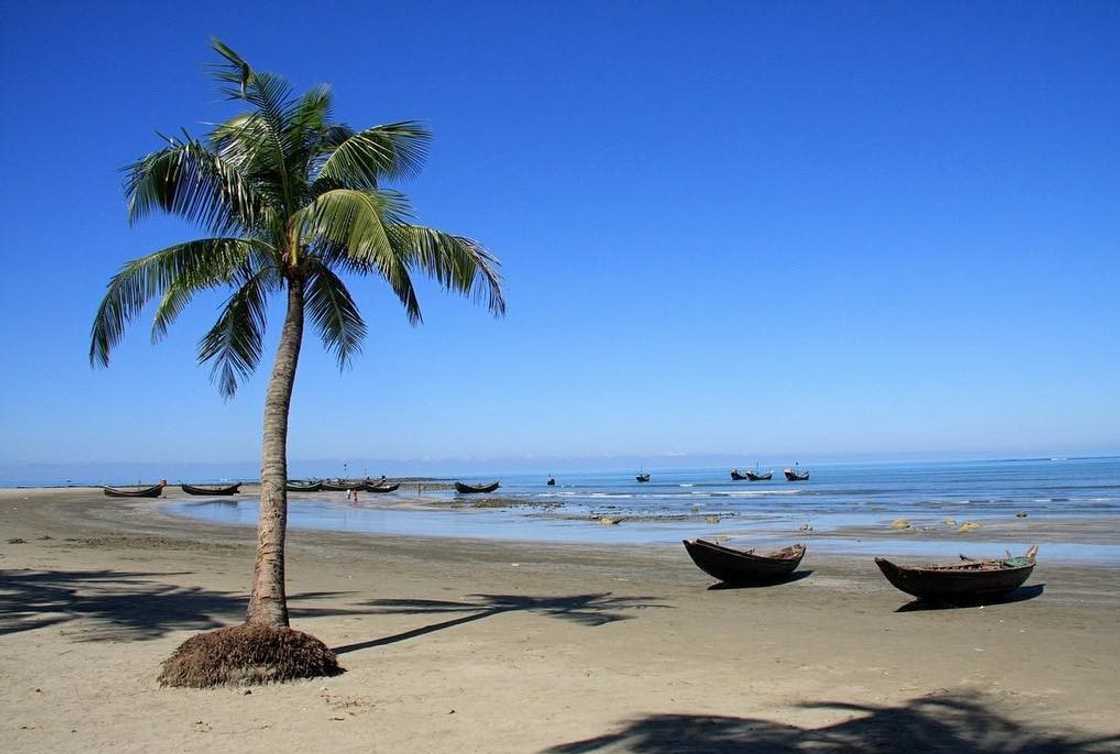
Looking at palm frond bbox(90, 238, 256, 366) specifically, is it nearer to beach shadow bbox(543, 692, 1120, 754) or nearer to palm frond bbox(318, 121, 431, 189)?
palm frond bbox(318, 121, 431, 189)

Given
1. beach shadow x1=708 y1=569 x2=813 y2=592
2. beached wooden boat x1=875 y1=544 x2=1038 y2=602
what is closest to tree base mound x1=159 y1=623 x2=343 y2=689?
beached wooden boat x1=875 y1=544 x2=1038 y2=602

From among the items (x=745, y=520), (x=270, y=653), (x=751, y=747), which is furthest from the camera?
(x=745, y=520)

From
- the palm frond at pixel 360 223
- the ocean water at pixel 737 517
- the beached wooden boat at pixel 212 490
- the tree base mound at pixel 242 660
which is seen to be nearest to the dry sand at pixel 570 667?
the tree base mound at pixel 242 660

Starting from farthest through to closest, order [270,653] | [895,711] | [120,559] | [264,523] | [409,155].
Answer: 1. [120,559]
2. [409,155]
3. [264,523]
4. [270,653]
5. [895,711]

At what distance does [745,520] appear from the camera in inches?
1770

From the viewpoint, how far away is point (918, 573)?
14992 millimetres

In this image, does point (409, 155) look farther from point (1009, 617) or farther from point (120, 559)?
point (120, 559)

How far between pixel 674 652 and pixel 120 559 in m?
15.3

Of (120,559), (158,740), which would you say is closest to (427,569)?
(120,559)

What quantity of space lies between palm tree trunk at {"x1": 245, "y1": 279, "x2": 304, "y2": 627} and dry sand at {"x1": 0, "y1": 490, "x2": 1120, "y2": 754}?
1.06m

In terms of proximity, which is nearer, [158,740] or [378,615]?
[158,740]

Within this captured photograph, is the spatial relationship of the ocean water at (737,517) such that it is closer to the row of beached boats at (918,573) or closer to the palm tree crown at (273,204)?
the row of beached boats at (918,573)

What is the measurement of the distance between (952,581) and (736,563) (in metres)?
4.19

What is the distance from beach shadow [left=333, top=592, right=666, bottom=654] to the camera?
534 inches
